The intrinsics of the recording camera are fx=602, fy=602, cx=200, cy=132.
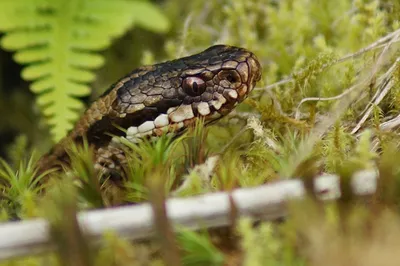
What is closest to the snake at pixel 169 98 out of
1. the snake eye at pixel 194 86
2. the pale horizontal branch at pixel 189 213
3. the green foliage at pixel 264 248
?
the snake eye at pixel 194 86

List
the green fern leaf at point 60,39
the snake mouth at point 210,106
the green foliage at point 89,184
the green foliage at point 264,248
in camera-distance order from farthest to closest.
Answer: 1. the green fern leaf at point 60,39
2. the snake mouth at point 210,106
3. the green foliage at point 89,184
4. the green foliage at point 264,248

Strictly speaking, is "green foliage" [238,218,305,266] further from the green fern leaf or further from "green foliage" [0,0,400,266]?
the green fern leaf

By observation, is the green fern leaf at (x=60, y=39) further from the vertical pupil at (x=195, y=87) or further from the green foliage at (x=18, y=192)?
the green foliage at (x=18, y=192)

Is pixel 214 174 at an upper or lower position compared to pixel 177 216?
upper

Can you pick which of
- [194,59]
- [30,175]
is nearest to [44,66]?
[194,59]

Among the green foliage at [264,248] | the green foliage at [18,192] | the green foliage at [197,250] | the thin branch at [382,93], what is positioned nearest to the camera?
the green foliage at [264,248]

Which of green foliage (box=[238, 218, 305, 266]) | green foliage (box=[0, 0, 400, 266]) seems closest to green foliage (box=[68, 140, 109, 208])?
green foliage (box=[0, 0, 400, 266])

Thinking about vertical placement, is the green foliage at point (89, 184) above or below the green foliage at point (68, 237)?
above

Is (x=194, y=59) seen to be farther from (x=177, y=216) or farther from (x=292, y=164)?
(x=177, y=216)
